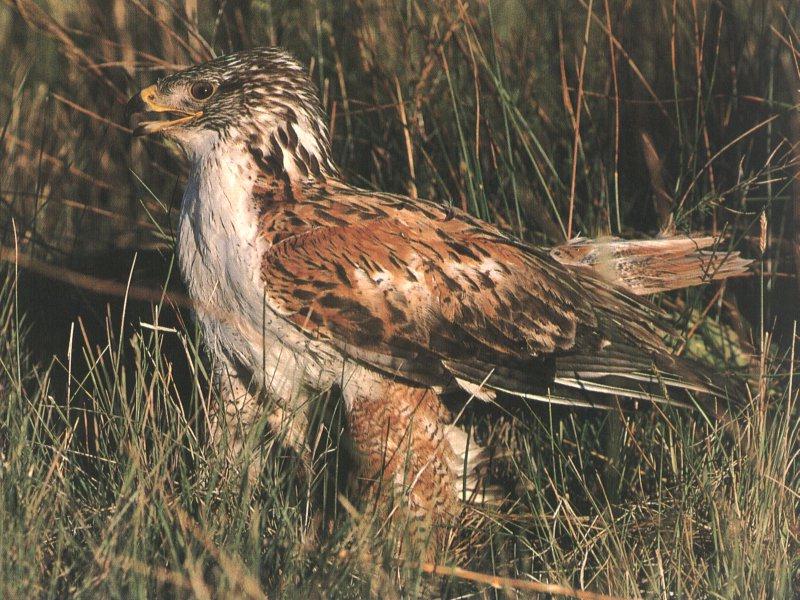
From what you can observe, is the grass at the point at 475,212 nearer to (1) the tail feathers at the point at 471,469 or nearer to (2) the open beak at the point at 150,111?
(1) the tail feathers at the point at 471,469

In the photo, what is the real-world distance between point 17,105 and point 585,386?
10.5 feet

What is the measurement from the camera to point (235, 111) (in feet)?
13.9

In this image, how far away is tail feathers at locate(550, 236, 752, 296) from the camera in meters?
4.72

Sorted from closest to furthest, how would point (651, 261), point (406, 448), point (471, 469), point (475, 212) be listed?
point (406, 448), point (471, 469), point (651, 261), point (475, 212)

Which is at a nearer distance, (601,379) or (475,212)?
(601,379)

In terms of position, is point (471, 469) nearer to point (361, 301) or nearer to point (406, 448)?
point (406, 448)

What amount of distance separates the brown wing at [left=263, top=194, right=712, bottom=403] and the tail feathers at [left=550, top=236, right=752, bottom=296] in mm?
230

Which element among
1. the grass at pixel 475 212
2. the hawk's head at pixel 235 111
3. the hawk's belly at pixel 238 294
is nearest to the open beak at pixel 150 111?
the hawk's head at pixel 235 111

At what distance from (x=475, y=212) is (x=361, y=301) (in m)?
1.30

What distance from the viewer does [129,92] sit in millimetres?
5812

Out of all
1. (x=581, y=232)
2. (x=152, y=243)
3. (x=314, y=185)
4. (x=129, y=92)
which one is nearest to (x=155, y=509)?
(x=314, y=185)

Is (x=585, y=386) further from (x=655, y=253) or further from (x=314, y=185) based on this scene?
(x=314, y=185)

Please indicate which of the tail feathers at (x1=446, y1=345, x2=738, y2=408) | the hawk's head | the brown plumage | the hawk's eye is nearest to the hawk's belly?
the brown plumage

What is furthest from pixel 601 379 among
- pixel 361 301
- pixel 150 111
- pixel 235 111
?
pixel 150 111
